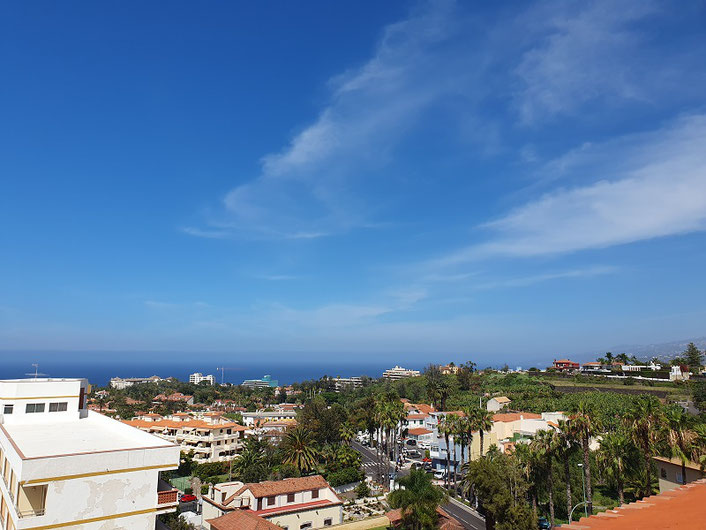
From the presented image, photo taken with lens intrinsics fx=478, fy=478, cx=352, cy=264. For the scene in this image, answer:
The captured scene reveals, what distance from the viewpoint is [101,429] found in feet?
112

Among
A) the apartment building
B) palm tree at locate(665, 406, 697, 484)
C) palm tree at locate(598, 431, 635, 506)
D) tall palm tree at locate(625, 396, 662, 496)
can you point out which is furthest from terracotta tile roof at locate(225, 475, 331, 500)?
the apartment building

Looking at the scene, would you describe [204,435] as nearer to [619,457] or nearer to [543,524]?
[543,524]

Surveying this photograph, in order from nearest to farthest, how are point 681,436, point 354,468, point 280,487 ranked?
point 681,436 → point 280,487 → point 354,468

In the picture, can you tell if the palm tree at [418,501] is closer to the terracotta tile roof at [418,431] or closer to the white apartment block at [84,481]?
the white apartment block at [84,481]

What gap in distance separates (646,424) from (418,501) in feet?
66.3

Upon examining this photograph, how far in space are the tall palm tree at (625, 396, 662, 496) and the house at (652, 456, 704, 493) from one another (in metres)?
1.98

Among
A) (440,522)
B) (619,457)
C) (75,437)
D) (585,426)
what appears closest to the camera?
(75,437)

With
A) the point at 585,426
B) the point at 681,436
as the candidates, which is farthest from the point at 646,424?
the point at 585,426

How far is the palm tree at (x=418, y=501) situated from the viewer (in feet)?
141

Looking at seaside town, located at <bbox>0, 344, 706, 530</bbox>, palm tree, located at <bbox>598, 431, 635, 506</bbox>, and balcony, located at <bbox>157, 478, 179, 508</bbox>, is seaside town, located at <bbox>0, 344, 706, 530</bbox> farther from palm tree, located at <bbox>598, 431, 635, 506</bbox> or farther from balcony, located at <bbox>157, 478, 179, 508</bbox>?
palm tree, located at <bbox>598, 431, 635, 506</bbox>

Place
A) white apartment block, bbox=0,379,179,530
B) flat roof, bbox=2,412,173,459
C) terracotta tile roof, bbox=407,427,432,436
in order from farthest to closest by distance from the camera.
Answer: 1. terracotta tile roof, bbox=407,427,432,436
2. flat roof, bbox=2,412,173,459
3. white apartment block, bbox=0,379,179,530

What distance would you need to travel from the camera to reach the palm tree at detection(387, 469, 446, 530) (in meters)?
43.1

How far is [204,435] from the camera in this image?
3597 inches

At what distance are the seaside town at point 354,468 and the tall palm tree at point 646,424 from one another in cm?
10
